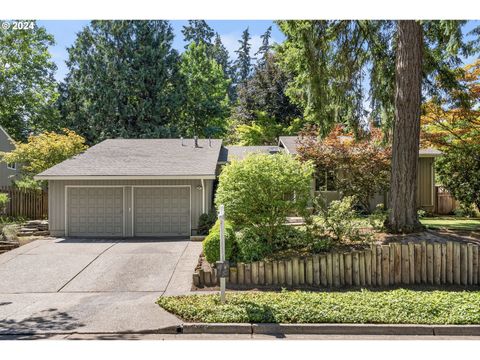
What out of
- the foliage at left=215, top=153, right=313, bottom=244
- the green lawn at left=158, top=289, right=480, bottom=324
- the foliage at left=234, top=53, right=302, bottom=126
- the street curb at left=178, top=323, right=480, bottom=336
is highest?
the foliage at left=234, top=53, right=302, bottom=126

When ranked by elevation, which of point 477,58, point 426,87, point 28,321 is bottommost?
point 28,321

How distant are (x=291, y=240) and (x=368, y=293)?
2712 millimetres

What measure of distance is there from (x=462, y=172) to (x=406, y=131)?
23.7ft

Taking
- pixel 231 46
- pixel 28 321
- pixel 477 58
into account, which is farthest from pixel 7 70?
pixel 477 58

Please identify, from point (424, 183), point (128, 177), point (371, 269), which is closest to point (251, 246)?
point (371, 269)

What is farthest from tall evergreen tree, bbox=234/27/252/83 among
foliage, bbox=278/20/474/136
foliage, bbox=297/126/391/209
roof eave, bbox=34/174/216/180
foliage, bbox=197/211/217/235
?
foliage, bbox=197/211/217/235

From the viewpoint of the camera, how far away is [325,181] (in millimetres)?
17438

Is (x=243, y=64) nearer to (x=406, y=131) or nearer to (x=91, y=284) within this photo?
(x=406, y=131)

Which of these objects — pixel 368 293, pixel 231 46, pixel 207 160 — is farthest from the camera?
pixel 231 46

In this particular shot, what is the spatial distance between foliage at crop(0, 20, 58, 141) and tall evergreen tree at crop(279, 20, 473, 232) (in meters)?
19.1

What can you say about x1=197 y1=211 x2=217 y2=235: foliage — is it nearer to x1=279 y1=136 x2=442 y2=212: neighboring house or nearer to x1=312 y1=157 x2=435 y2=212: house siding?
x1=279 y1=136 x2=442 y2=212: neighboring house

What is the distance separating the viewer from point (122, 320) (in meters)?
6.51

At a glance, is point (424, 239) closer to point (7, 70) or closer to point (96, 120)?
point (96, 120)

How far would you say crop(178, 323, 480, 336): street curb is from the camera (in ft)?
20.0
